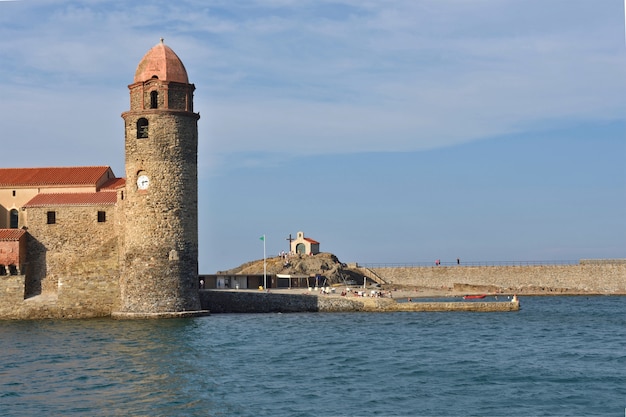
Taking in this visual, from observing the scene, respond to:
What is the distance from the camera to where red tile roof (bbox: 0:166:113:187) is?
42750 millimetres

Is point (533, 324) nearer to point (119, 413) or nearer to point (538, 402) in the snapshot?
point (538, 402)

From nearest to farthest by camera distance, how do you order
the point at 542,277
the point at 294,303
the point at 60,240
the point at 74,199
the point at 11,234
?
the point at 11,234, the point at 60,240, the point at 74,199, the point at 294,303, the point at 542,277

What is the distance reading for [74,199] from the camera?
40594mm

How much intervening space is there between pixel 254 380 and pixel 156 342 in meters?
8.11

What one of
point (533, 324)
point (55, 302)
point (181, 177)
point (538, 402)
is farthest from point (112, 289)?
point (538, 402)

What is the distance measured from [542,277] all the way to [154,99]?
1627 inches

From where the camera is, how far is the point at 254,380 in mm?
22531

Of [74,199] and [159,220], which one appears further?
[74,199]

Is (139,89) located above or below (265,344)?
above

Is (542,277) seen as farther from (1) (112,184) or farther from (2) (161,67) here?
(2) (161,67)

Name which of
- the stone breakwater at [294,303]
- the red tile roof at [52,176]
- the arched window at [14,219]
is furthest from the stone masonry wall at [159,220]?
the arched window at [14,219]

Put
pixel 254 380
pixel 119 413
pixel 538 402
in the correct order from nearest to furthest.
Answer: pixel 119 413, pixel 538 402, pixel 254 380

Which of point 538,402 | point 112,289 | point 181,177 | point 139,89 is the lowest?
point 538,402

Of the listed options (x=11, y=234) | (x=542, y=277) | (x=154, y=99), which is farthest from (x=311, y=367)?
(x=542, y=277)
